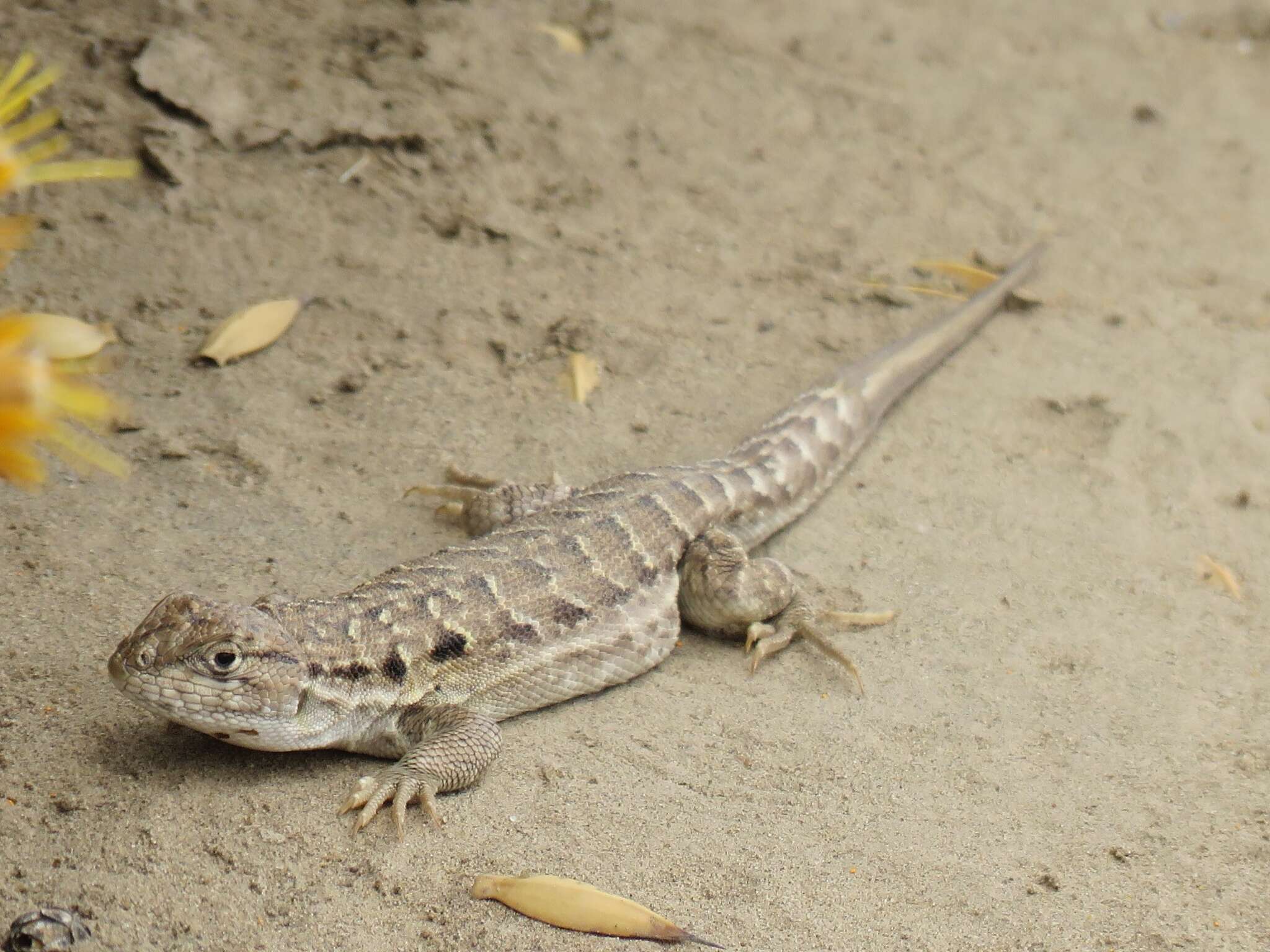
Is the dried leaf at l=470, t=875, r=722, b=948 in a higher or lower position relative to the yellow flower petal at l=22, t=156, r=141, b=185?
lower

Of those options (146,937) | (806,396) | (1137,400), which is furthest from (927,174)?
→ (146,937)

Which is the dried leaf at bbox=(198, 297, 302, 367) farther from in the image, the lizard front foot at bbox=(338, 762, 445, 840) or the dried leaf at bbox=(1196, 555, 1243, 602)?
the dried leaf at bbox=(1196, 555, 1243, 602)

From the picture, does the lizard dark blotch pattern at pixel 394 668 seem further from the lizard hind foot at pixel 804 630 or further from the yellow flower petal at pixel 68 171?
the yellow flower petal at pixel 68 171

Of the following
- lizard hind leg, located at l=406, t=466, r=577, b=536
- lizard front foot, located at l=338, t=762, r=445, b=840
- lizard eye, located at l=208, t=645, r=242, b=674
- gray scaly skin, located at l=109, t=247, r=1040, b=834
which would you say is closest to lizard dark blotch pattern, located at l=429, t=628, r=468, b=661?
gray scaly skin, located at l=109, t=247, r=1040, b=834

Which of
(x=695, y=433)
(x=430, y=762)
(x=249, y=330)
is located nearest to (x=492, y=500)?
(x=695, y=433)

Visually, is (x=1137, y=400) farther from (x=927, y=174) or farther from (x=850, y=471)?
(x=927, y=174)

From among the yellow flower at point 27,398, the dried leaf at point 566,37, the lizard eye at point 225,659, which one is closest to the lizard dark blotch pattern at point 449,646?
the lizard eye at point 225,659
